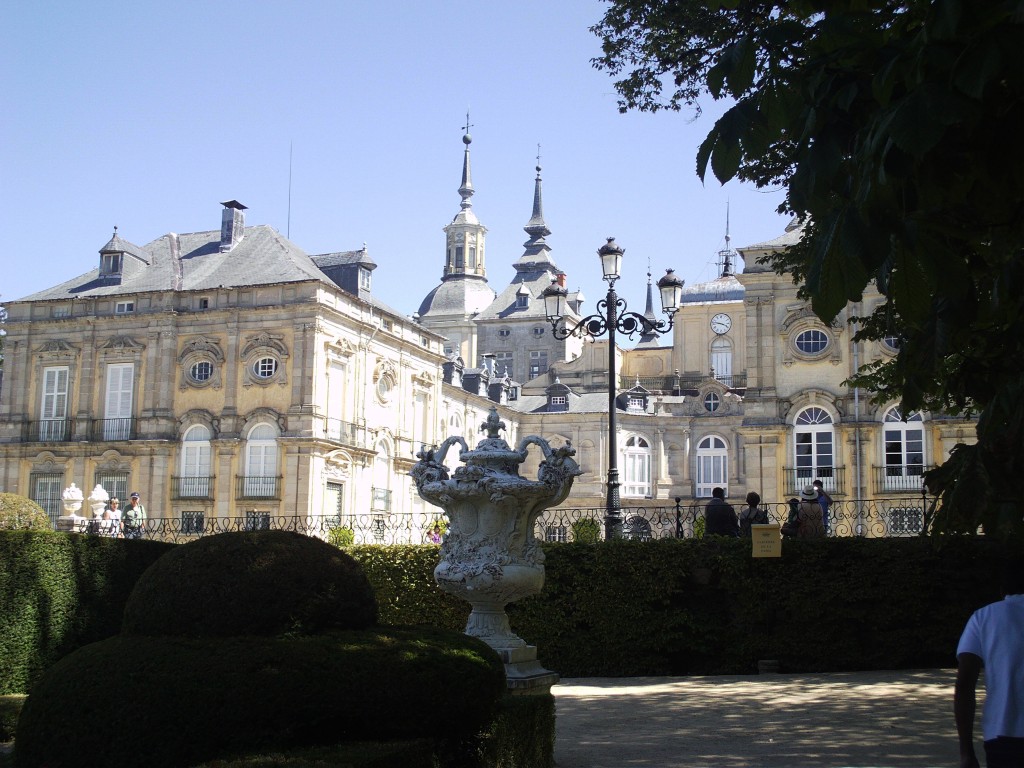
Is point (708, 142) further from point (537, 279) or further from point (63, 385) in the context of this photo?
point (537, 279)

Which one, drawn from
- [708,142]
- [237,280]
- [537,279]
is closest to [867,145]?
[708,142]

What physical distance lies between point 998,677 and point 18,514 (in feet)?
42.0

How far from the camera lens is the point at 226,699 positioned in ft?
18.7

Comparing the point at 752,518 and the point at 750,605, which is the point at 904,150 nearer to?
the point at 750,605

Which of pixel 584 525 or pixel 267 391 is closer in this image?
pixel 584 525

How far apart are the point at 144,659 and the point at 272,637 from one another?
721mm

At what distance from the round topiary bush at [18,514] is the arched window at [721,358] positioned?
46.8 metres

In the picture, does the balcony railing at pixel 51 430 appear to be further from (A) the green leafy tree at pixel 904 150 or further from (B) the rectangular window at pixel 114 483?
(A) the green leafy tree at pixel 904 150

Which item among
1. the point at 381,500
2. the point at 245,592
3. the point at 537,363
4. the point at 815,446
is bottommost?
the point at 245,592

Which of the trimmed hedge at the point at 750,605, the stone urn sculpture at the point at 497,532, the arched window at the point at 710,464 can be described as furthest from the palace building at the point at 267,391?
the stone urn sculpture at the point at 497,532

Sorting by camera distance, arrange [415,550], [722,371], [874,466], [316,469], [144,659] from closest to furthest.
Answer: [144,659]
[415,550]
[874,466]
[316,469]
[722,371]

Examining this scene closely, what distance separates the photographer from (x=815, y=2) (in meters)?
4.01

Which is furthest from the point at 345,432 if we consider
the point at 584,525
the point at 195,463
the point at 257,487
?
the point at 584,525

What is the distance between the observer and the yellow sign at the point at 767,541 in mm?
13898
